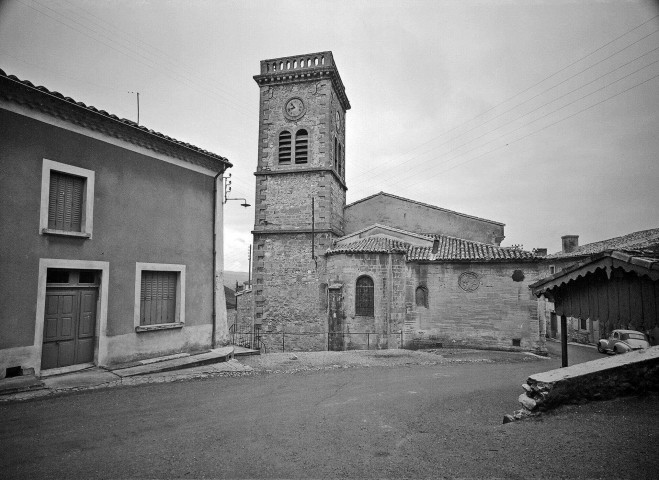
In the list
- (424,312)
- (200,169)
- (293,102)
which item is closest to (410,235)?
(424,312)

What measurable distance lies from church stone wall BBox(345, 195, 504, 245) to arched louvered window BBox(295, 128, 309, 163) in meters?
5.22

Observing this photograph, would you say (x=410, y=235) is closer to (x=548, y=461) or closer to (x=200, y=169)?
(x=200, y=169)

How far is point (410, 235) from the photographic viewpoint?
68.6ft

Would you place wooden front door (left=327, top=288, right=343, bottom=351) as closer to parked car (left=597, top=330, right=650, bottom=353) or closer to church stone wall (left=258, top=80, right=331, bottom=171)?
church stone wall (left=258, top=80, right=331, bottom=171)

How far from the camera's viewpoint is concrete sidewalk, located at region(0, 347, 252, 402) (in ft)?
23.6

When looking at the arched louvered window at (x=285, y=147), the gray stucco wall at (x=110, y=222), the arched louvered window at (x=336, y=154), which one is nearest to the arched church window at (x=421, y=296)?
the arched louvered window at (x=336, y=154)

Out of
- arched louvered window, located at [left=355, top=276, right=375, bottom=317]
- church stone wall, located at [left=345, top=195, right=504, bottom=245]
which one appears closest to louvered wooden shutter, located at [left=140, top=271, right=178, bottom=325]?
arched louvered window, located at [left=355, top=276, right=375, bottom=317]

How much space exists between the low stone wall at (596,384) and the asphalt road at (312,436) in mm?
179

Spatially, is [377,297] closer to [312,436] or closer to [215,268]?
[215,268]

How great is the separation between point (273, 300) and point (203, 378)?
1108 centimetres

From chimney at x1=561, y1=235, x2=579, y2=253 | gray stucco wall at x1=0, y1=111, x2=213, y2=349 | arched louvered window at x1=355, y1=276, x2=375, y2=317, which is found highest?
chimney at x1=561, y1=235, x2=579, y2=253

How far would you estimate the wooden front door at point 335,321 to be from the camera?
721 inches

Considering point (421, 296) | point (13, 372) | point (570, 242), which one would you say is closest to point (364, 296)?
point (421, 296)

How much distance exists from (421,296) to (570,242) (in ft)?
85.0
